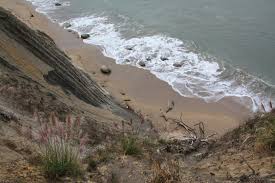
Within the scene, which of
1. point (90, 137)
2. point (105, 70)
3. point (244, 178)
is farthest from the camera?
point (105, 70)

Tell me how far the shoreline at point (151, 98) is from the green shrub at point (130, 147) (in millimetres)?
6635

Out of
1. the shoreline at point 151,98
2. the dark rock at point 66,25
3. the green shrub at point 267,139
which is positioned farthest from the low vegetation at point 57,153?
the dark rock at point 66,25

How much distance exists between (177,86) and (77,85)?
7675 mm

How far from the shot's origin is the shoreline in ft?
61.5

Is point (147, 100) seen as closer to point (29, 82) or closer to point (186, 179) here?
point (29, 82)

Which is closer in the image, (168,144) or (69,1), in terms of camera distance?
(168,144)

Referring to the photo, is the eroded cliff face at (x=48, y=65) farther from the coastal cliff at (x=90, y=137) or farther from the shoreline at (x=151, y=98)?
the shoreline at (x=151, y=98)

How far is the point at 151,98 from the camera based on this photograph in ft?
69.4

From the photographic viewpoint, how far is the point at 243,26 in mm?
27844

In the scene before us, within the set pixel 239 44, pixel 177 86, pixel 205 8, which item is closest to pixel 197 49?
pixel 239 44

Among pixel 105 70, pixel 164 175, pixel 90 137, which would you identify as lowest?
pixel 105 70

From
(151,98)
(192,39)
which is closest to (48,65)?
(151,98)

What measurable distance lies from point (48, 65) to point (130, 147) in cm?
693

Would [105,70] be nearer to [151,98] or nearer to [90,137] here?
[151,98]
